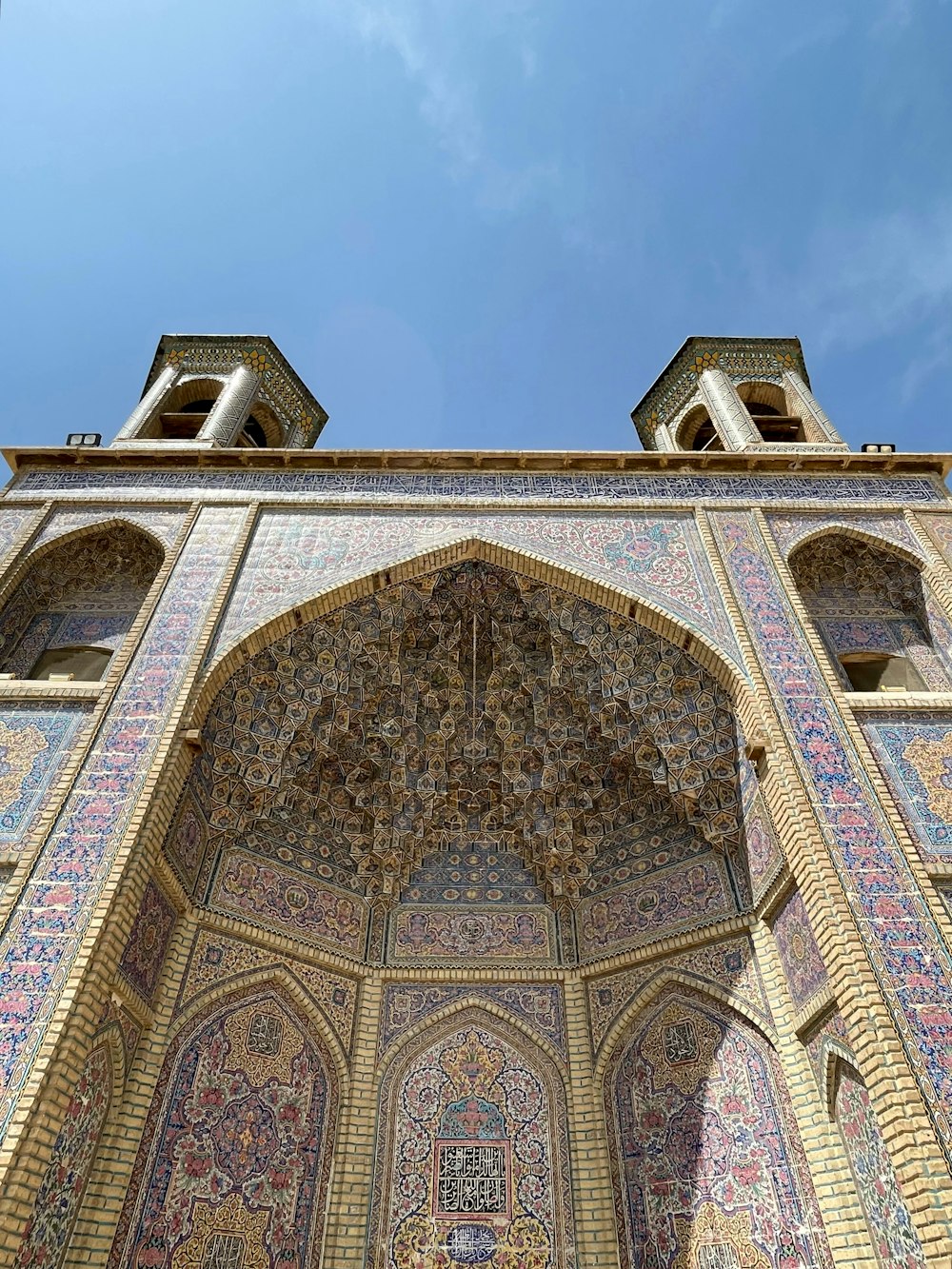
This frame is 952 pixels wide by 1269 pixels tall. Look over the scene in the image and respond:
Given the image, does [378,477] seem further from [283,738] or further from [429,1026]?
[429,1026]

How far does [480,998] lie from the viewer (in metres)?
5.80

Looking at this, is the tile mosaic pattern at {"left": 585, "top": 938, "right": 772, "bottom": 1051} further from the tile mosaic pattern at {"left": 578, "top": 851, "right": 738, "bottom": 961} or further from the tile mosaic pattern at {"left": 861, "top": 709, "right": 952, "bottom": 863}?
the tile mosaic pattern at {"left": 861, "top": 709, "right": 952, "bottom": 863}

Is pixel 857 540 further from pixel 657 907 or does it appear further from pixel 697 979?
pixel 697 979

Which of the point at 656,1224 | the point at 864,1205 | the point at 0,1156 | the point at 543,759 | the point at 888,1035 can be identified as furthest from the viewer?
the point at 543,759

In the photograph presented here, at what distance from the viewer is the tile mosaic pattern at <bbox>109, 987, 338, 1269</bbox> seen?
178 inches

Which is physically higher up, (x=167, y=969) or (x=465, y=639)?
(x=465, y=639)

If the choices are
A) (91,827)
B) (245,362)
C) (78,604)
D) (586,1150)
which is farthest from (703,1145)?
(245,362)

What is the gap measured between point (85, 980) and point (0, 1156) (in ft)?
2.37

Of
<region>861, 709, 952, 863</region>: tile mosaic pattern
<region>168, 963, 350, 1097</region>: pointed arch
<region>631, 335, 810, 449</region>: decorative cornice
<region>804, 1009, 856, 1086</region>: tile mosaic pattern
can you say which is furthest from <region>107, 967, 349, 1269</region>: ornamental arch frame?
<region>631, 335, 810, 449</region>: decorative cornice

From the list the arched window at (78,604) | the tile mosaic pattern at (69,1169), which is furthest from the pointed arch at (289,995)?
the arched window at (78,604)

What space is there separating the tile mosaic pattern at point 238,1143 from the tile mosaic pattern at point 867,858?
347 cm

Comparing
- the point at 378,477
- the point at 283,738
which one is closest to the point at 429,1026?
the point at 283,738

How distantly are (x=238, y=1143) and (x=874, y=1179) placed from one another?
3.47 meters

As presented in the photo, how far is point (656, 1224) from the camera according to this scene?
4828 mm
